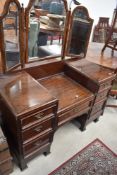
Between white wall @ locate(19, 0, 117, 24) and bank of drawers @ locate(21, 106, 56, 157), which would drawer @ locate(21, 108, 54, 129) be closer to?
bank of drawers @ locate(21, 106, 56, 157)

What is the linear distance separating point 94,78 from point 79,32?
565 millimetres

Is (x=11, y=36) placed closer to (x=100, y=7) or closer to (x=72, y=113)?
(x=72, y=113)

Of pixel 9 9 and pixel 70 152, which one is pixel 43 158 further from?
pixel 9 9

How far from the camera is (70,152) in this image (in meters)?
1.69

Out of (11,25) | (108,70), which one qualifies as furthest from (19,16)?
(108,70)

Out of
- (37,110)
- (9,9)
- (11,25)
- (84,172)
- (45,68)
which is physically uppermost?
(9,9)

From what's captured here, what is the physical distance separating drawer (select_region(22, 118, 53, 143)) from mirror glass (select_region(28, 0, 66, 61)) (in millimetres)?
660

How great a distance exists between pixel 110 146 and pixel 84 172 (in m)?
0.47

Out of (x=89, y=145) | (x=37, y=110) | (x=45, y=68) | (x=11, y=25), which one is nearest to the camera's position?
(x=37, y=110)

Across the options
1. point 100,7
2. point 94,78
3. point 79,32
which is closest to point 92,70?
point 94,78

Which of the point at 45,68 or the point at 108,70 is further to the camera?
the point at 108,70

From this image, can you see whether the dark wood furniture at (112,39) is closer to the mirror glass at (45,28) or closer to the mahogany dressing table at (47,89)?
the mahogany dressing table at (47,89)

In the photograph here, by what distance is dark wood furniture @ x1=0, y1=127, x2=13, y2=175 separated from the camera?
1184 millimetres

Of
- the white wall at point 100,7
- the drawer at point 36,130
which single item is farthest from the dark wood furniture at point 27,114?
the white wall at point 100,7
